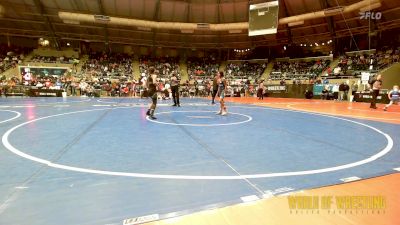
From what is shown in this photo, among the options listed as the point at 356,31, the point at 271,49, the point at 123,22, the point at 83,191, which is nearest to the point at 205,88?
the point at 123,22

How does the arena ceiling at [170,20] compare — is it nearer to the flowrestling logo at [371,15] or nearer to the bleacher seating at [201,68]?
the flowrestling logo at [371,15]

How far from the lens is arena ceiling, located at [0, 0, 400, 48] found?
1164 inches

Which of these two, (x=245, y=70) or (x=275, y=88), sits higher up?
(x=245, y=70)

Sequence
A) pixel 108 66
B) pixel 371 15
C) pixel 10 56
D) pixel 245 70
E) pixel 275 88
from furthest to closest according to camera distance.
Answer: pixel 245 70 < pixel 108 66 < pixel 10 56 < pixel 275 88 < pixel 371 15

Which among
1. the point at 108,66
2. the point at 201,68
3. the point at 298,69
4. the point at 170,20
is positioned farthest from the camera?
the point at 201,68

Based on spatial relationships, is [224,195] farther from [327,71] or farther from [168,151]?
[327,71]

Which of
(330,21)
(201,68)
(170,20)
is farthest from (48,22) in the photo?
(330,21)

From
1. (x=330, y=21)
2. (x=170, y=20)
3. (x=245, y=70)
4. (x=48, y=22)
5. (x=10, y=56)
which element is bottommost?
(x=245, y=70)

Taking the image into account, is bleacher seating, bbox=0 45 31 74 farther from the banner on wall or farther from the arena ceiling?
the banner on wall

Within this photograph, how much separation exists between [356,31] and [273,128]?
94.7 feet

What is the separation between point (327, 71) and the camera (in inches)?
1227

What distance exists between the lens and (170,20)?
34.6 metres

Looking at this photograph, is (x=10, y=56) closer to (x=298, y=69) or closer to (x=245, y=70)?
(x=245, y=70)

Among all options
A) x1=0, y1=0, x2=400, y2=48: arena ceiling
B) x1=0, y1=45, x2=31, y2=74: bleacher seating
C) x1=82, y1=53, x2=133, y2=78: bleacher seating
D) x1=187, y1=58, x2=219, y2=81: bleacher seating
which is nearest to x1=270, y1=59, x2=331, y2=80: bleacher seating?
x1=0, y1=0, x2=400, y2=48: arena ceiling
